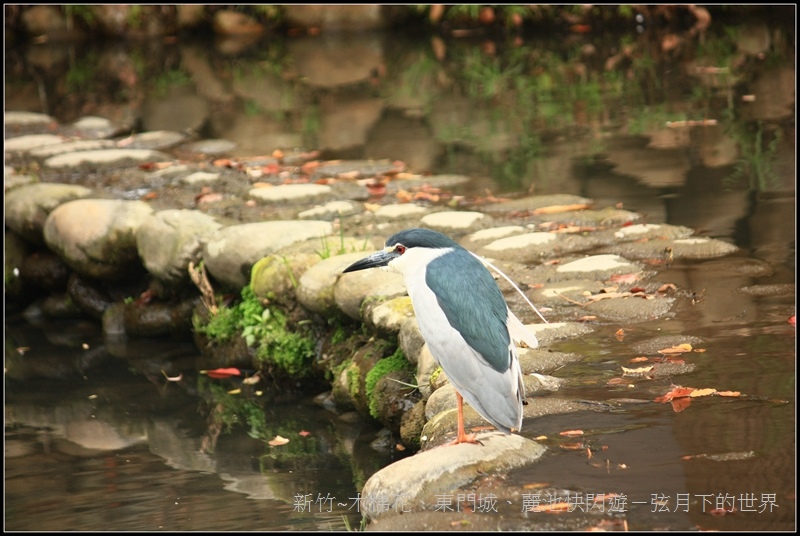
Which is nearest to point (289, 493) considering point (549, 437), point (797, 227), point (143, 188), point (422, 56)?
point (549, 437)

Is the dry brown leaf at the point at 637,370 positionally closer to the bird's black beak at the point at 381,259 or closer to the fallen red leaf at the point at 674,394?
the fallen red leaf at the point at 674,394

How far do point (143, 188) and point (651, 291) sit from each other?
427 cm

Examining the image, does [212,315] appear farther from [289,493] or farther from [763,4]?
[763,4]

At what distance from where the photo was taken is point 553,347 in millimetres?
4375

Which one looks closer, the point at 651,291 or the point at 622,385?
the point at 622,385

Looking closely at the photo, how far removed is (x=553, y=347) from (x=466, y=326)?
41.3 inches

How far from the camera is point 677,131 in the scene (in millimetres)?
8461

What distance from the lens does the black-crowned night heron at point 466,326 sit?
3.36 meters

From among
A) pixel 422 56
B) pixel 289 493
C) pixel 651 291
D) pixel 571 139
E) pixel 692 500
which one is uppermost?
pixel 422 56

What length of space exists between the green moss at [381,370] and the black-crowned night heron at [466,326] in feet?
3.48

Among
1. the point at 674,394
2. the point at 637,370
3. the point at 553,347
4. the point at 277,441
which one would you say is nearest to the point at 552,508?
the point at 674,394

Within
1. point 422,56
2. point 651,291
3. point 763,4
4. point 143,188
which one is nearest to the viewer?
point 651,291

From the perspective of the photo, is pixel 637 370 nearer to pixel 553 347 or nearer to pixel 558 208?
pixel 553 347

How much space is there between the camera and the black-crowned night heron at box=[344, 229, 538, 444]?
132 inches
